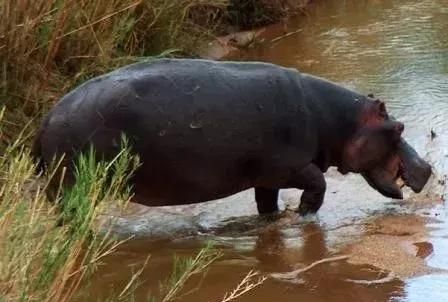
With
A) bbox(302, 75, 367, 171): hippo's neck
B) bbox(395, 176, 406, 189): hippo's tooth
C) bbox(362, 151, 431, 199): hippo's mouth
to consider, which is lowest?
bbox(395, 176, 406, 189): hippo's tooth

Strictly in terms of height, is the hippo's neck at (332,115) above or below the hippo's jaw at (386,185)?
above

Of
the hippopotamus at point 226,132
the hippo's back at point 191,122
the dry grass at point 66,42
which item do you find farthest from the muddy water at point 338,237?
the dry grass at point 66,42

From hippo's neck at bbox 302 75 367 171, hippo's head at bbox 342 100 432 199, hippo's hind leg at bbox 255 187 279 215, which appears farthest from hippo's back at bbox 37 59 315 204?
hippo's head at bbox 342 100 432 199

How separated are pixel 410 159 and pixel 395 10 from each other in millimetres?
5947

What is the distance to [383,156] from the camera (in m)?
5.18

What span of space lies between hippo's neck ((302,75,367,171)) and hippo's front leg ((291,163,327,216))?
0.57ft

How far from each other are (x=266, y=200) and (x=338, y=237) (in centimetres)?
56

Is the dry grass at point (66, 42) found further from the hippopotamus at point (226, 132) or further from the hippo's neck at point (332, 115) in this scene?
the hippo's neck at point (332, 115)

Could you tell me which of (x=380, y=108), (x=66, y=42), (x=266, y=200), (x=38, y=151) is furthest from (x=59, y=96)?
(x=380, y=108)

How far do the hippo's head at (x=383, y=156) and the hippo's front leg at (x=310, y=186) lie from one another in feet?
0.94

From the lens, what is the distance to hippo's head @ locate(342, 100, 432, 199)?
512 centimetres

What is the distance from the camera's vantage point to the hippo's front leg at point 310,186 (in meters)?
4.91

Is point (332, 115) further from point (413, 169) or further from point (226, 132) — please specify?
point (226, 132)

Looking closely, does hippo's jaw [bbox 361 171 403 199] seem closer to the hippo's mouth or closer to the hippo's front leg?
the hippo's mouth
